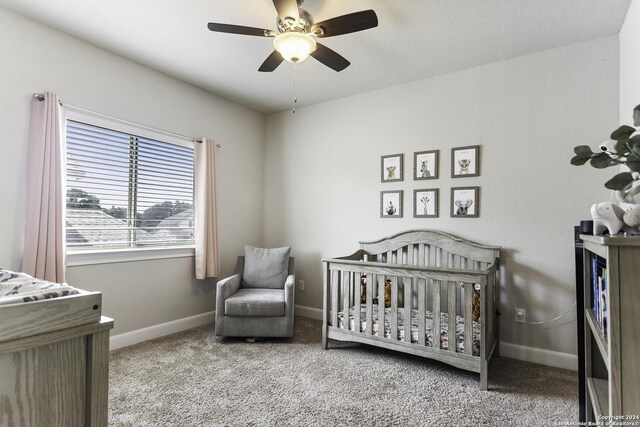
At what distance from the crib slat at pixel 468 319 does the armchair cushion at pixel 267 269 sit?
1.78 m

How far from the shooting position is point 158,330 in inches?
120

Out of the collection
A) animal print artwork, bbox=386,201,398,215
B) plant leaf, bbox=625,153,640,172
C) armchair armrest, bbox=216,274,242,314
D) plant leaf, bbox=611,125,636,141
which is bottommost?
armchair armrest, bbox=216,274,242,314

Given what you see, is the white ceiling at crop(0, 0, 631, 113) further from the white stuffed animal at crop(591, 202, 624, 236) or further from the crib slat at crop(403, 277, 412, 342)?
the crib slat at crop(403, 277, 412, 342)

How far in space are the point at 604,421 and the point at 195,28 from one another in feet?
9.81

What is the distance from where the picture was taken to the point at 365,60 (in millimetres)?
2801

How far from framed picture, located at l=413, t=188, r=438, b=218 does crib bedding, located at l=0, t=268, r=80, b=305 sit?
2700mm

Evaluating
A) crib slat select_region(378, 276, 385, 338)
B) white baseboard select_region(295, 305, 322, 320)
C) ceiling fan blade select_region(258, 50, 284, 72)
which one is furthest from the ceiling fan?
white baseboard select_region(295, 305, 322, 320)

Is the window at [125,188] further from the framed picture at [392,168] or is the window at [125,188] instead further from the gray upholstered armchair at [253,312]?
the framed picture at [392,168]

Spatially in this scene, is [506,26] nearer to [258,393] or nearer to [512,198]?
[512,198]

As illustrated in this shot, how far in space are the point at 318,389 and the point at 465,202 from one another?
1.90 meters

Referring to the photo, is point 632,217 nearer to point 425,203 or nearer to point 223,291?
point 425,203

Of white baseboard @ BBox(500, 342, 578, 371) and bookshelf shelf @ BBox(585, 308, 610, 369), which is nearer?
bookshelf shelf @ BBox(585, 308, 610, 369)

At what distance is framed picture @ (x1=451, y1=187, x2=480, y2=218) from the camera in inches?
112

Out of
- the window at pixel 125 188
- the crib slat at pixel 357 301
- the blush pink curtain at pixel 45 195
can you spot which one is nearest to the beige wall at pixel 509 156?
the crib slat at pixel 357 301
